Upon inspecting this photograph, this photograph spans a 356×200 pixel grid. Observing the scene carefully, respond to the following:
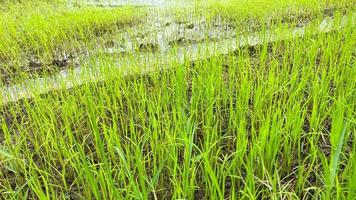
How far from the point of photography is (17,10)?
4840 millimetres

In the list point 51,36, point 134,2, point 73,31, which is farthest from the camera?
point 134,2

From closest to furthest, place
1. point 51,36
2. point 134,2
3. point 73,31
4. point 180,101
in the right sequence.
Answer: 1. point 180,101
2. point 51,36
3. point 73,31
4. point 134,2

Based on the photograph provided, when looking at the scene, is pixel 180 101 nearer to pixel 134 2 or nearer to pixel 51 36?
pixel 51 36

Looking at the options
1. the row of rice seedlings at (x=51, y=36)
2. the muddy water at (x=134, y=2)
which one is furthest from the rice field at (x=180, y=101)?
the muddy water at (x=134, y=2)

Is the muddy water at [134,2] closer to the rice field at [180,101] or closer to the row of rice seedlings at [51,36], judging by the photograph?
the rice field at [180,101]

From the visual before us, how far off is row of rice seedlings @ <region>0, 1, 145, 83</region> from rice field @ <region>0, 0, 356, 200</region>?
2 cm

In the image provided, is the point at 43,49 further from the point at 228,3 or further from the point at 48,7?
the point at 228,3

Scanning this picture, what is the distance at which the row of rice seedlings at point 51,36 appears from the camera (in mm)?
3156

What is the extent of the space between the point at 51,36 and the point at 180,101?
7.68 feet

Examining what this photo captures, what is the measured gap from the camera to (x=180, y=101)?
5.51 ft

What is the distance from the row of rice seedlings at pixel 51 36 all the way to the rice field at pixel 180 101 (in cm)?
2

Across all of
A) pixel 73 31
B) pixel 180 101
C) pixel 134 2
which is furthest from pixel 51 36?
pixel 134 2

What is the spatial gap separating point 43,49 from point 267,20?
2.73 metres

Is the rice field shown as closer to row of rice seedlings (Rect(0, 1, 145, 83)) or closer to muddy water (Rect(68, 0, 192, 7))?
row of rice seedlings (Rect(0, 1, 145, 83))
